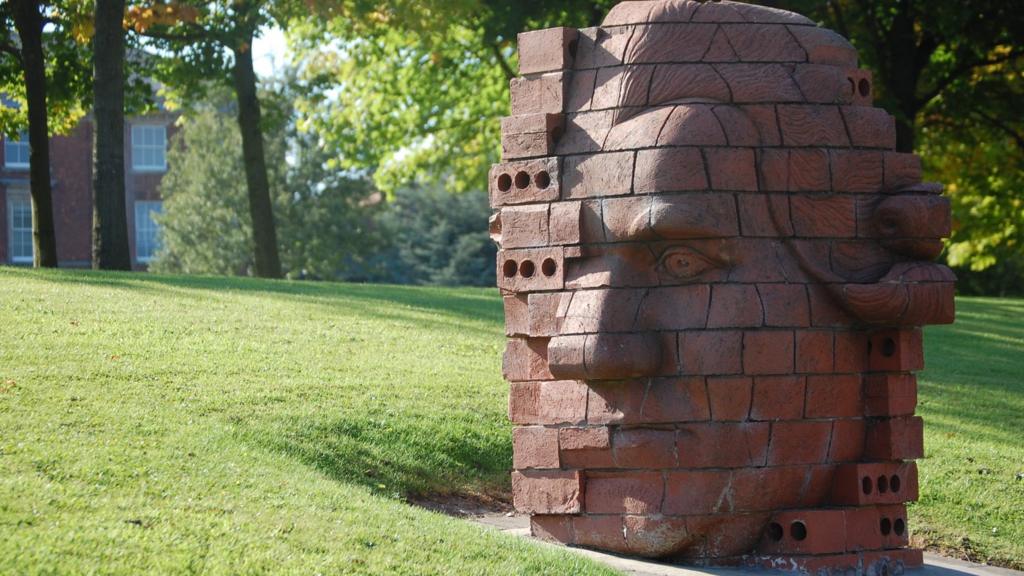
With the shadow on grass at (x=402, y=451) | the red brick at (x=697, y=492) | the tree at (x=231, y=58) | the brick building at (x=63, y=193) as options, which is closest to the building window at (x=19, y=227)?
the brick building at (x=63, y=193)

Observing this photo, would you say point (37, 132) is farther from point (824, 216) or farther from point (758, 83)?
point (824, 216)

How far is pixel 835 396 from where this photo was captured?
7.93 metres

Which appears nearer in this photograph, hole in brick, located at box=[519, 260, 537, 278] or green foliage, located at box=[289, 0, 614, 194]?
hole in brick, located at box=[519, 260, 537, 278]

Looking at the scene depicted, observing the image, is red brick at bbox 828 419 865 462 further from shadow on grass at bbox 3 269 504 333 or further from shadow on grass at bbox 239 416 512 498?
shadow on grass at bbox 3 269 504 333

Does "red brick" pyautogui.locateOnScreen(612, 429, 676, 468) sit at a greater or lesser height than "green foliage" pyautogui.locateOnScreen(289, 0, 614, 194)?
lesser

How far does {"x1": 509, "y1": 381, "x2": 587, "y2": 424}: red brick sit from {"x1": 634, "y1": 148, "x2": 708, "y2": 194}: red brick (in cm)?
128

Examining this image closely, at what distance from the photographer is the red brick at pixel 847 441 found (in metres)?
7.97

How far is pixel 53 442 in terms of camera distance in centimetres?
816

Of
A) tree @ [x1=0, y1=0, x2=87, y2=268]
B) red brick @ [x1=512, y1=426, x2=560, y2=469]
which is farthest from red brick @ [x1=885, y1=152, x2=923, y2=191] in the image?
tree @ [x1=0, y1=0, x2=87, y2=268]

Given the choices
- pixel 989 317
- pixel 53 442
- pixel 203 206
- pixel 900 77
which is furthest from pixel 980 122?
pixel 203 206

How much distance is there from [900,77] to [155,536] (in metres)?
20.3

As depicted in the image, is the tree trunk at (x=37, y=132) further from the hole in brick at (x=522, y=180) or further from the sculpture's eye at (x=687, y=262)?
the sculpture's eye at (x=687, y=262)

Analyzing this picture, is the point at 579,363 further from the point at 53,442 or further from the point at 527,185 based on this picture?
the point at 53,442

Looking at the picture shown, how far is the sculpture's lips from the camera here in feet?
24.8
